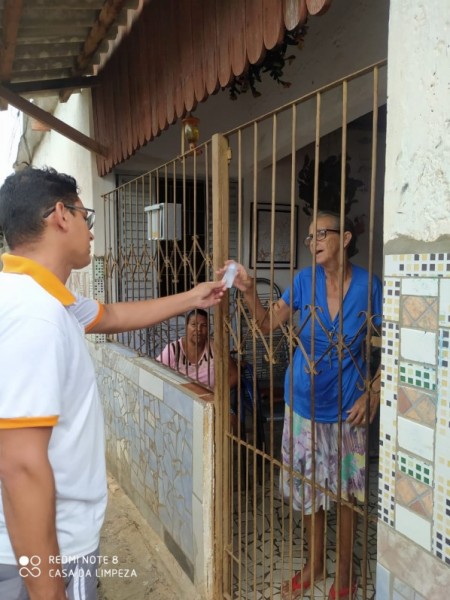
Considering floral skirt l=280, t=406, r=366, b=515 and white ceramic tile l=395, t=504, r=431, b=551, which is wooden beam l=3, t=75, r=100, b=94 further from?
white ceramic tile l=395, t=504, r=431, b=551

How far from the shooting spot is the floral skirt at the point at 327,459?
1.94m

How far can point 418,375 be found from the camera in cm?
111

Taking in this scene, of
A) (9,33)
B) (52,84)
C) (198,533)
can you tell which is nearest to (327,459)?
(198,533)

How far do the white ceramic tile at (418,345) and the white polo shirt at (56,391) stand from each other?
0.84 metres

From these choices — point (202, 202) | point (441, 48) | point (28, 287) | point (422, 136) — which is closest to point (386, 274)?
point (422, 136)

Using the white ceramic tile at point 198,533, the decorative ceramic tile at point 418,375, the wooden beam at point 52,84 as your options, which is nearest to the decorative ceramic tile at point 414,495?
the decorative ceramic tile at point 418,375

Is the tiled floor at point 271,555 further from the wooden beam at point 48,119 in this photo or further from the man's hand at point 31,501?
the wooden beam at point 48,119

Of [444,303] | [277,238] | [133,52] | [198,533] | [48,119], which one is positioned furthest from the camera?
[277,238]

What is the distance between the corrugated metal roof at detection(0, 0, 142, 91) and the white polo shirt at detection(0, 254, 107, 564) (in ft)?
6.54

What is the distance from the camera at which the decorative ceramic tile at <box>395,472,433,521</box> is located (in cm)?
109

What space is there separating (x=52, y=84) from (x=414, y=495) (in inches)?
145

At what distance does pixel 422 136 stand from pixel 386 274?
341 mm

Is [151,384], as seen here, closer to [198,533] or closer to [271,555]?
[198,533]

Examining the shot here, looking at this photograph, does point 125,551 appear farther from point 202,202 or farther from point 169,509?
point 202,202
